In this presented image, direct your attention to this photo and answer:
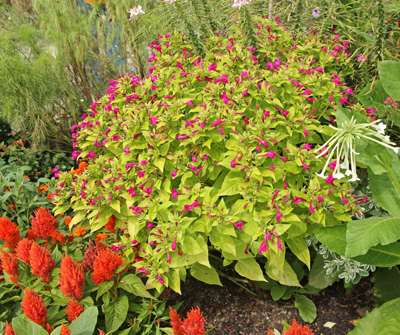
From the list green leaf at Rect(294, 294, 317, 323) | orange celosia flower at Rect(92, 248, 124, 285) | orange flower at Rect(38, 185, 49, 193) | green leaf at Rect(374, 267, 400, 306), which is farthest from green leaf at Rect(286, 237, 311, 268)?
orange flower at Rect(38, 185, 49, 193)

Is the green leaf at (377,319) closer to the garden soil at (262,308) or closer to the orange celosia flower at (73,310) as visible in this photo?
the garden soil at (262,308)

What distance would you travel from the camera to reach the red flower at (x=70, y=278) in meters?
1.57

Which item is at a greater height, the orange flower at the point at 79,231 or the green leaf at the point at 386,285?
the orange flower at the point at 79,231

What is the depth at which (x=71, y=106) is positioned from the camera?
11.6 ft

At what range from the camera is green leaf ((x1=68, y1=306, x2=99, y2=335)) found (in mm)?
1545

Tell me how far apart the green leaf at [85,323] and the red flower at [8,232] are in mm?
671

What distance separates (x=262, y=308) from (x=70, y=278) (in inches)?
42.8

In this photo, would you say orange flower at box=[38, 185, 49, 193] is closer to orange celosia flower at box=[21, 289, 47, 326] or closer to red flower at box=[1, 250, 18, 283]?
red flower at box=[1, 250, 18, 283]

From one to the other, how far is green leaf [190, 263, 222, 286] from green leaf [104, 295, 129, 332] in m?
0.37

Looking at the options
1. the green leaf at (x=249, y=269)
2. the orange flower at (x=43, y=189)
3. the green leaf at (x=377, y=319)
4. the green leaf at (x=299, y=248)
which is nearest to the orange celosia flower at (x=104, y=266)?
the green leaf at (x=249, y=269)

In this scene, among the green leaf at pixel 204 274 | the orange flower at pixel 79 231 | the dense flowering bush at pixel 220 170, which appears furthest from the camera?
the orange flower at pixel 79 231

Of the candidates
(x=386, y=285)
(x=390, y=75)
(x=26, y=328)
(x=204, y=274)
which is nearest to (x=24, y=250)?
(x=26, y=328)

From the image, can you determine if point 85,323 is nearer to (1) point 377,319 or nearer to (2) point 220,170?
(2) point 220,170

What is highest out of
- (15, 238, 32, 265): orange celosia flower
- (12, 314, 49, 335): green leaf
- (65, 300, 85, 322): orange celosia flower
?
(15, 238, 32, 265): orange celosia flower
